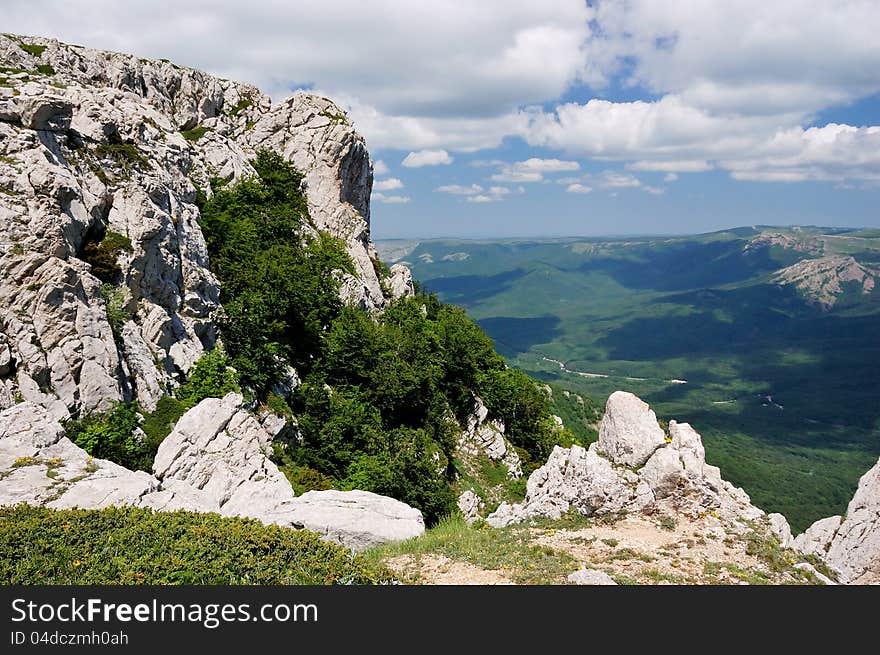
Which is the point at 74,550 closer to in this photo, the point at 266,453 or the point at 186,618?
the point at 186,618

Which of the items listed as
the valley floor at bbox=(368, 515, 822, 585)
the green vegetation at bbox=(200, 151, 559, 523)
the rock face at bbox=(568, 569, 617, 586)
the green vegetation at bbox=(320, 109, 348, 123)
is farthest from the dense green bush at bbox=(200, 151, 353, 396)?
the rock face at bbox=(568, 569, 617, 586)

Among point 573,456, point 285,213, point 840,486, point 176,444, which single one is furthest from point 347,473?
point 840,486

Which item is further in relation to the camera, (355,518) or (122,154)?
(122,154)

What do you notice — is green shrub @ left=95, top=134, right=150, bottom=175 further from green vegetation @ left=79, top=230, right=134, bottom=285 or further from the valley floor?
the valley floor

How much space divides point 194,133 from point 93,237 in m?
32.1

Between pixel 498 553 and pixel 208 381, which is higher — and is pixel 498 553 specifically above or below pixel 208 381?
below

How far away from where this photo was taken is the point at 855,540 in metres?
19.1

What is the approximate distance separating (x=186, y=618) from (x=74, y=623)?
71.8 inches

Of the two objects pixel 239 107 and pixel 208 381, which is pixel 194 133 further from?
pixel 208 381

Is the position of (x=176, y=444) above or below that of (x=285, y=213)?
below

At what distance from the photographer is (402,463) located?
27.9 meters

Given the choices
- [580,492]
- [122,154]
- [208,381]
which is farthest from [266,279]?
[580,492]

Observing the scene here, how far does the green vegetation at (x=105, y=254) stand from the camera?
23.9 meters

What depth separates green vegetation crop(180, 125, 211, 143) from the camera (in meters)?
49.7
